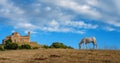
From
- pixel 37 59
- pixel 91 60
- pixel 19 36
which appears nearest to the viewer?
pixel 91 60

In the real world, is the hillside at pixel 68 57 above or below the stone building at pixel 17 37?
below

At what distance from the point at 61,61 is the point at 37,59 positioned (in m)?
3.01

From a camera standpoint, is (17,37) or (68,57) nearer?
(68,57)

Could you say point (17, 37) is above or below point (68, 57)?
above

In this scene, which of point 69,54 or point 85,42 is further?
point 85,42

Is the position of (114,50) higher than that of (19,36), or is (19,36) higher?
(19,36)

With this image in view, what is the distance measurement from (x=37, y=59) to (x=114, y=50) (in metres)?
8.18

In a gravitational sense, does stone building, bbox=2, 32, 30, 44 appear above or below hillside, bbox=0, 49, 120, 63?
above

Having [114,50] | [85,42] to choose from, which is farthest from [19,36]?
[114,50]

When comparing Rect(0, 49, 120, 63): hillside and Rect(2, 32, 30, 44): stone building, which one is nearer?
Rect(0, 49, 120, 63): hillside

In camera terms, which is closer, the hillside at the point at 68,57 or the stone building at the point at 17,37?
the hillside at the point at 68,57

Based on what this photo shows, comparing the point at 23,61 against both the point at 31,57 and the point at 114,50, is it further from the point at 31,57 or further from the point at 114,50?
the point at 114,50

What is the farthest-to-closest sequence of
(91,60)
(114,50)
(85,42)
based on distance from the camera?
(85,42) < (114,50) < (91,60)

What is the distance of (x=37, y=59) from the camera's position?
32.4 meters
